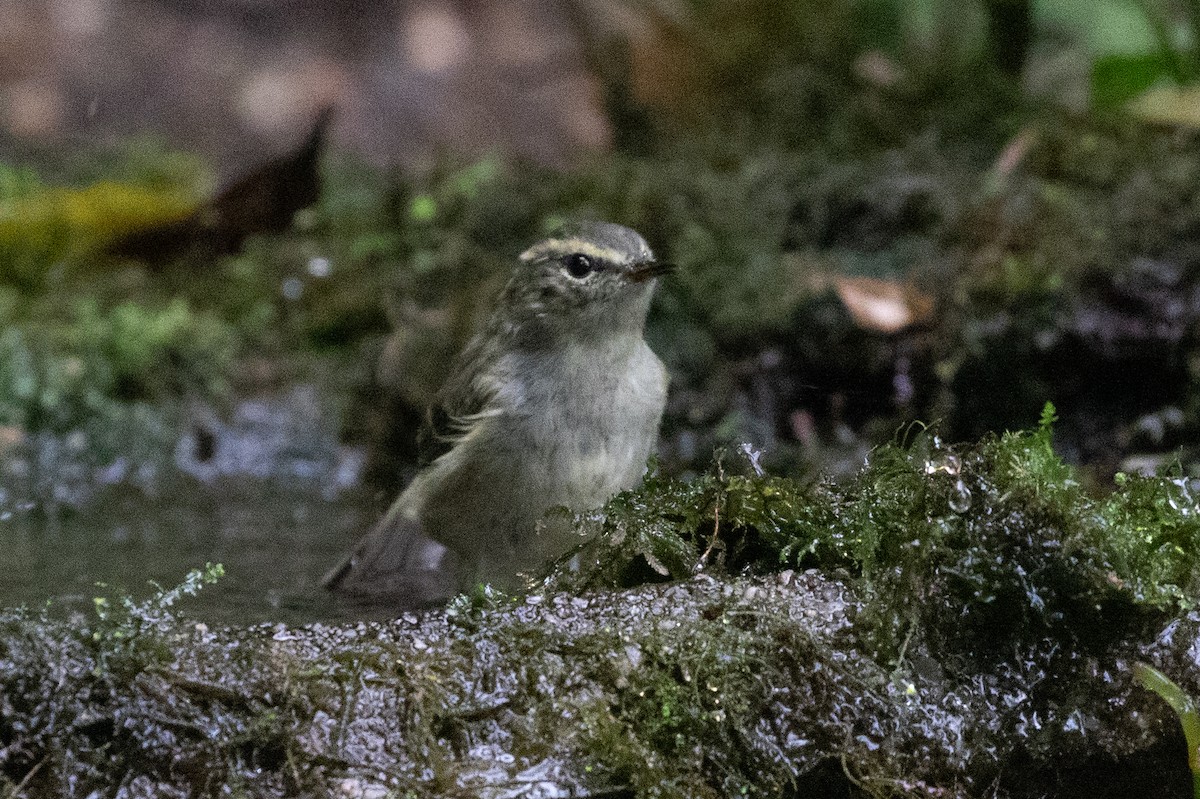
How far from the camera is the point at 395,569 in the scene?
14.6 feet

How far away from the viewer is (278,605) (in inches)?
143

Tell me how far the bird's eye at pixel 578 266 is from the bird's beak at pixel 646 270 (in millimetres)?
138

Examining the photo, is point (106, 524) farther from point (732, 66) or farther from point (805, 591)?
point (732, 66)

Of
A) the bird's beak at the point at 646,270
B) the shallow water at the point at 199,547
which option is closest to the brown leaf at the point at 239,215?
the shallow water at the point at 199,547

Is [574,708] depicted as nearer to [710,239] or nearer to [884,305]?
[884,305]

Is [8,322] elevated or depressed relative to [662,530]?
depressed

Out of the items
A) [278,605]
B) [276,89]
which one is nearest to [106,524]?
[278,605]

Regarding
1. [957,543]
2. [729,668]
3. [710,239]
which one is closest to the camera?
[729,668]

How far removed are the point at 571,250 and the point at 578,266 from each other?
68mm

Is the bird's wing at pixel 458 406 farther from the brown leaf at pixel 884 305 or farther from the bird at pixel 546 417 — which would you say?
the brown leaf at pixel 884 305

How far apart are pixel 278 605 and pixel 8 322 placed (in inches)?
147

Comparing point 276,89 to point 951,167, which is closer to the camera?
point 951,167

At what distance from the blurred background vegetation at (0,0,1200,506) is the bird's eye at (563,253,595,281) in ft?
4.58

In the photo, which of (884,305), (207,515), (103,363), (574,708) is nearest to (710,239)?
(884,305)
